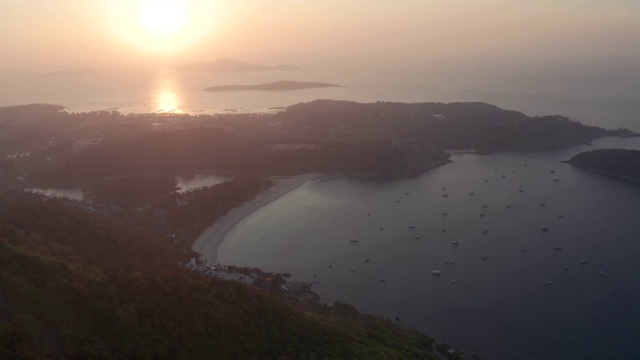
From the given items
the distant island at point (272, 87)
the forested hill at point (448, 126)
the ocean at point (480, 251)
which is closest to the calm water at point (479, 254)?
the ocean at point (480, 251)

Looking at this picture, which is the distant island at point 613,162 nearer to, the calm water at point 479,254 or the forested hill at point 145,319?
the calm water at point 479,254

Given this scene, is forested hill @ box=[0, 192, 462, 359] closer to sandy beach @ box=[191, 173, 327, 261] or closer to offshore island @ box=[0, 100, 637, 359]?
offshore island @ box=[0, 100, 637, 359]

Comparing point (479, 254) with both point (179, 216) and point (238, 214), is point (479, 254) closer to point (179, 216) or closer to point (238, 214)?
point (238, 214)

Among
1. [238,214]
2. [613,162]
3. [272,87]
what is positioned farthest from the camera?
[272,87]

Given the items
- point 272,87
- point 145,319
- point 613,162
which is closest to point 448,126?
point 613,162

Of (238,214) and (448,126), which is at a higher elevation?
(448,126)

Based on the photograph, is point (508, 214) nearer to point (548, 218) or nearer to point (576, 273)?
point (548, 218)
